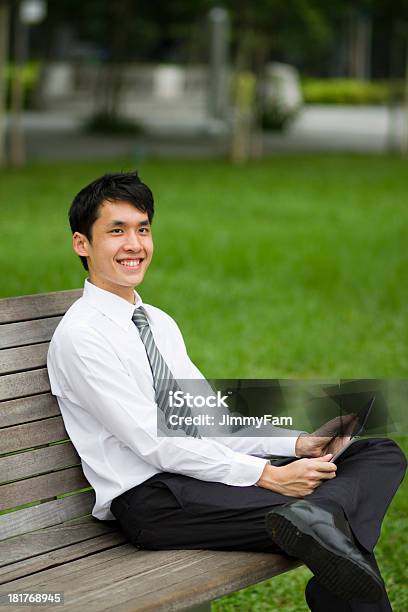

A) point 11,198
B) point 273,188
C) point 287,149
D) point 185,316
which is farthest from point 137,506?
point 287,149

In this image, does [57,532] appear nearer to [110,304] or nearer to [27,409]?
[27,409]

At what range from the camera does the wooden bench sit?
2938mm

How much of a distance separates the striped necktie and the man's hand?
34cm

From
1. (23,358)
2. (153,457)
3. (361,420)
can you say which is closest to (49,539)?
(153,457)

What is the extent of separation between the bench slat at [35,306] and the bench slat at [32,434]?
34cm

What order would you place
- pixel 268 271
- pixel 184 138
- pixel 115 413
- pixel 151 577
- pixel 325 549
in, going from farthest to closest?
1. pixel 184 138
2. pixel 268 271
3. pixel 115 413
4. pixel 151 577
5. pixel 325 549

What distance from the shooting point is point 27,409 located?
11.3 ft

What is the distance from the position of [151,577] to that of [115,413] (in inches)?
17.2

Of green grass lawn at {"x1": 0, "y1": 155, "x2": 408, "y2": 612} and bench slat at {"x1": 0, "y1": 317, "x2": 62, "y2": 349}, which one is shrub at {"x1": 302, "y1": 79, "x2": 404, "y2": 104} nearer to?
green grass lawn at {"x1": 0, "y1": 155, "x2": 408, "y2": 612}

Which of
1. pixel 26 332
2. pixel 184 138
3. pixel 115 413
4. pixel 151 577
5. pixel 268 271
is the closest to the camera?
pixel 151 577

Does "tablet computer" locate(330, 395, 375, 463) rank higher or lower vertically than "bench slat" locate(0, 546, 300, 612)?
higher

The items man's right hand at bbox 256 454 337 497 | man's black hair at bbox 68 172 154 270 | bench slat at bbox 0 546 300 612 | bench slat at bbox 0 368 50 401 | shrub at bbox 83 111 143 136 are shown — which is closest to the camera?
bench slat at bbox 0 546 300 612

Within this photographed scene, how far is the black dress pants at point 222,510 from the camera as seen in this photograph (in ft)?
10.3

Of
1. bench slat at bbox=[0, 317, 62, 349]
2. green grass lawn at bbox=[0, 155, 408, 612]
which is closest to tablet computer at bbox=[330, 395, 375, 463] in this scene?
bench slat at bbox=[0, 317, 62, 349]
